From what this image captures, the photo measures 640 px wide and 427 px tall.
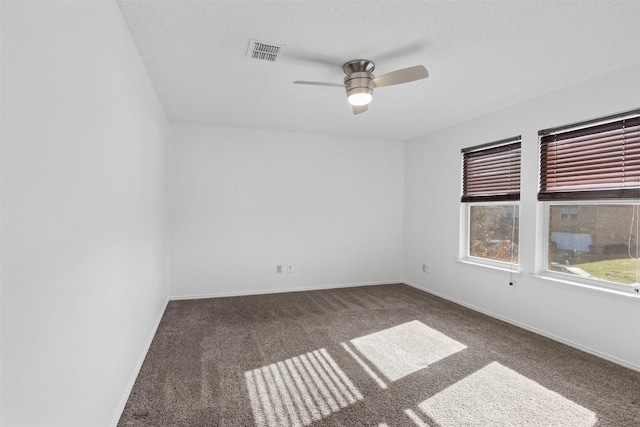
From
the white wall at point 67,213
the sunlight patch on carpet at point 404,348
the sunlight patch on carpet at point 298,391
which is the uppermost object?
the white wall at point 67,213

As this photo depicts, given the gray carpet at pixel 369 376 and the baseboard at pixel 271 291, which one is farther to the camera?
the baseboard at pixel 271 291

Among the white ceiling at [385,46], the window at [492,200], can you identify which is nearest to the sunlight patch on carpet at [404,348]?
the window at [492,200]

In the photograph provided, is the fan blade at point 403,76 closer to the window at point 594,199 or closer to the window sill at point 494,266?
the window at point 594,199

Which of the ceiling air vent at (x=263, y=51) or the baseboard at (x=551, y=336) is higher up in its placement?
the ceiling air vent at (x=263, y=51)

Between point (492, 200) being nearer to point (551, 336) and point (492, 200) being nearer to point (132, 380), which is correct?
point (551, 336)

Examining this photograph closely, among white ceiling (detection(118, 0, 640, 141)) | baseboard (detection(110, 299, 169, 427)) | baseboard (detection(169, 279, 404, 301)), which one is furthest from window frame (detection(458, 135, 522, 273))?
baseboard (detection(110, 299, 169, 427))

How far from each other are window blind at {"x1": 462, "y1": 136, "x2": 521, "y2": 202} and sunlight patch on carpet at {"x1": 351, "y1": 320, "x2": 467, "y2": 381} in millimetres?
1846

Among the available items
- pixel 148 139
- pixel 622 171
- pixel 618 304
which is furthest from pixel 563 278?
pixel 148 139

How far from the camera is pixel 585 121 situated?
319 cm

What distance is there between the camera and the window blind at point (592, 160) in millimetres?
2906

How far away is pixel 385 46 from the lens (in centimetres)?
260

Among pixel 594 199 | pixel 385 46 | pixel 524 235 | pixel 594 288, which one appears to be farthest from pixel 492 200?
pixel 385 46

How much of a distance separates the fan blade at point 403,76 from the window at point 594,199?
1.85m

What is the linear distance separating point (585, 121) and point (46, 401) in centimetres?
423
